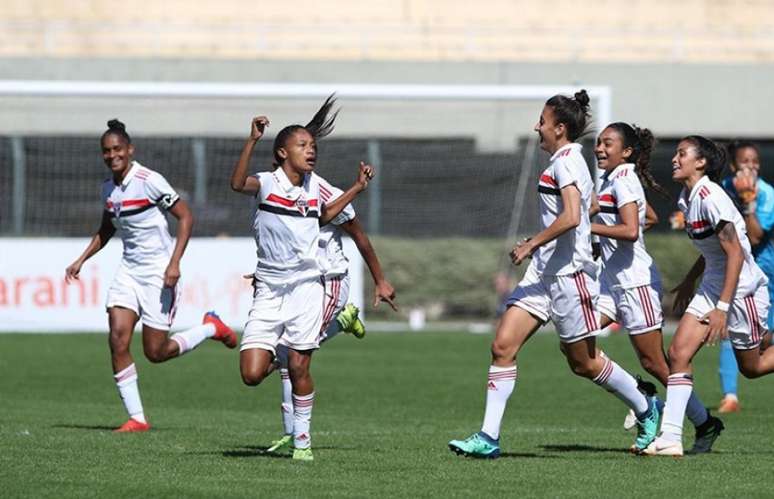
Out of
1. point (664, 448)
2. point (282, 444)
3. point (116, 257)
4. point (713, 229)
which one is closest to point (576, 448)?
point (664, 448)

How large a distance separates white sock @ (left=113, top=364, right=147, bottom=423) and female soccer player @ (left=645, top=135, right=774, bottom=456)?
4.27 metres

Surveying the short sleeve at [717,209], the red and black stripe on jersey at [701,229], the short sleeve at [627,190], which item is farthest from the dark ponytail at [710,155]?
the short sleeve at [627,190]

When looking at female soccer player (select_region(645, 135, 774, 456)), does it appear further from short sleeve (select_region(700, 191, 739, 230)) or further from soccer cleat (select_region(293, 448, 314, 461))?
soccer cleat (select_region(293, 448, 314, 461))

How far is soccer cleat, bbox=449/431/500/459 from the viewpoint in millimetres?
9664

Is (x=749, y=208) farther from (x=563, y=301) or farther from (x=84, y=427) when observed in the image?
(x=84, y=427)

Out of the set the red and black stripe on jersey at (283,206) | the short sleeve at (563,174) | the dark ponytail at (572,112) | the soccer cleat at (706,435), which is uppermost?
the dark ponytail at (572,112)

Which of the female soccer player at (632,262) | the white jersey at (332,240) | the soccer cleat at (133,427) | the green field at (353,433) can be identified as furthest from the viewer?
the soccer cleat at (133,427)

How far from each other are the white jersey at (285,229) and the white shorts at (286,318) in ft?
0.24

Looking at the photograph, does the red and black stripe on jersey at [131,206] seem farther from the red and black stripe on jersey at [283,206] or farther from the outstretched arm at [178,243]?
the red and black stripe on jersey at [283,206]

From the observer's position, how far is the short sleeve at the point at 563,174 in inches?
374

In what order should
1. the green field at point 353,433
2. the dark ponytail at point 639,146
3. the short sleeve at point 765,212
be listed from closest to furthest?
the green field at point 353,433, the dark ponytail at point 639,146, the short sleeve at point 765,212

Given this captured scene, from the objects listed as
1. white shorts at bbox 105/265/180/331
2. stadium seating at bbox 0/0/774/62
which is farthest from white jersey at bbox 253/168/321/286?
stadium seating at bbox 0/0/774/62

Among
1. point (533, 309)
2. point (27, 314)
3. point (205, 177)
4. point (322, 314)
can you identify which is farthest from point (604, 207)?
point (205, 177)

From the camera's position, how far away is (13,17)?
40812mm
